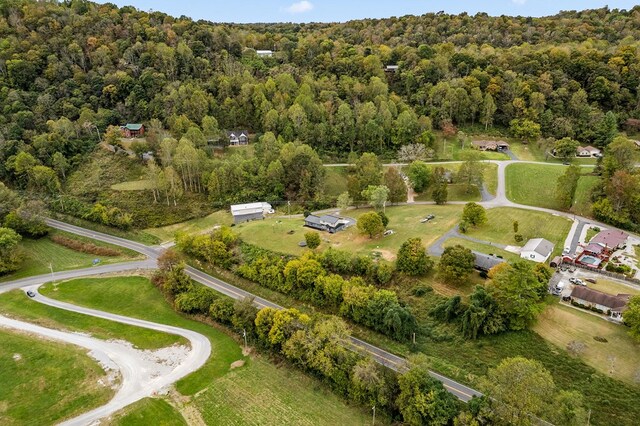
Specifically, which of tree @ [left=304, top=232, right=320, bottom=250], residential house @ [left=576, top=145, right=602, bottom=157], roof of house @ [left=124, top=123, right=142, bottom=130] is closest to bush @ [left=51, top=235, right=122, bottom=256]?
tree @ [left=304, top=232, right=320, bottom=250]

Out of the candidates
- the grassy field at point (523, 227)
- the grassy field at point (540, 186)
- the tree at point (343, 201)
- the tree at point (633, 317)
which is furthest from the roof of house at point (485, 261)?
the tree at point (343, 201)

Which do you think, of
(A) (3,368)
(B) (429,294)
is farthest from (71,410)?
(B) (429,294)

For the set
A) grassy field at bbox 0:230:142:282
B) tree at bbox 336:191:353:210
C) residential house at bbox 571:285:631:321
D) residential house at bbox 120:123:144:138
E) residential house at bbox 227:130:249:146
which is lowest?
residential house at bbox 571:285:631:321

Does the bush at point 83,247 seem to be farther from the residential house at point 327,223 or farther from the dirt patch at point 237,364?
the dirt patch at point 237,364

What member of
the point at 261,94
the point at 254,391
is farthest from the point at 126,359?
the point at 261,94

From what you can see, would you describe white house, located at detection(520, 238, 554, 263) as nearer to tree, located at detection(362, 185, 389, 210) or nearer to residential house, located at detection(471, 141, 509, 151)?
tree, located at detection(362, 185, 389, 210)

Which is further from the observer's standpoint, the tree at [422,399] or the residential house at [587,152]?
the residential house at [587,152]

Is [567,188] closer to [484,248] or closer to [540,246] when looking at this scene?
[540,246]
